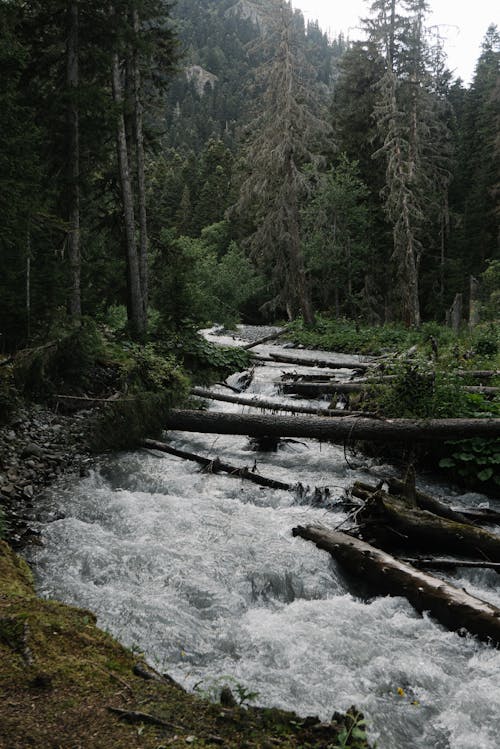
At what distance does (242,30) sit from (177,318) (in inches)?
8891

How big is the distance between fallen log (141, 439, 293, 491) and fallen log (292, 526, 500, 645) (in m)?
1.97

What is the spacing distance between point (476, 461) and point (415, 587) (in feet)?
13.0

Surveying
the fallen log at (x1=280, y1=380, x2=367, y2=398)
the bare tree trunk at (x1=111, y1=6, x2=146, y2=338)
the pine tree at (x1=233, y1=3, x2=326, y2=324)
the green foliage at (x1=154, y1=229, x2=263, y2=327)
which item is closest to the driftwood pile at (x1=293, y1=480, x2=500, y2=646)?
the fallen log at (x1=280, y1=380, x2=367, y2=398)

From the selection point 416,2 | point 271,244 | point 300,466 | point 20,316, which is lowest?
point 300,466

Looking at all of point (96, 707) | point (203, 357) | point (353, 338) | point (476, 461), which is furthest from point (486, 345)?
point (96, 707)

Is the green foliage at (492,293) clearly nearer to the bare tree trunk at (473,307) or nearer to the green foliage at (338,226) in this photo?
the bare tree trunk at (473,307)

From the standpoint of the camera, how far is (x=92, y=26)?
1420 cm

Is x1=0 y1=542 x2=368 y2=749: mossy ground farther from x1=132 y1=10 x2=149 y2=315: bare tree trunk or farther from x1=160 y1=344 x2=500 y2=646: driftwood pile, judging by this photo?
x1=132 y1=10 x2=149 y2=315: bare tree trunk

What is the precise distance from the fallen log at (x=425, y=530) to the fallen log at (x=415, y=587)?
511 millimetres

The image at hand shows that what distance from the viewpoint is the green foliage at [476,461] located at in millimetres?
A: 7812

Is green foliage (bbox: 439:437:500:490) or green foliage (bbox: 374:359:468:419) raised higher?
green foliage (bbox: 374:359:468:419)

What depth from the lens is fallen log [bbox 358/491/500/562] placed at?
18.6ft

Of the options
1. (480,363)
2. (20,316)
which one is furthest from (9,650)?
(480,363)

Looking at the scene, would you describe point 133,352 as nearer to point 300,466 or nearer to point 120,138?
point 300,466
